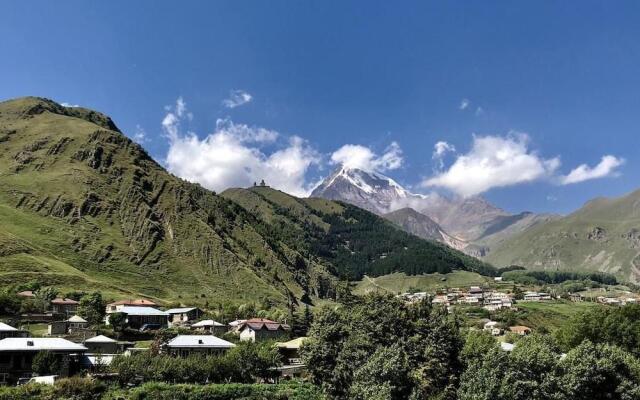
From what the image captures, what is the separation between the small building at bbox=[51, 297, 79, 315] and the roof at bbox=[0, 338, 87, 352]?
39500 millimetres

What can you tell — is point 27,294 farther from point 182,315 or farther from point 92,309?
point 182,315

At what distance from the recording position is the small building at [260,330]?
10775 centimetres

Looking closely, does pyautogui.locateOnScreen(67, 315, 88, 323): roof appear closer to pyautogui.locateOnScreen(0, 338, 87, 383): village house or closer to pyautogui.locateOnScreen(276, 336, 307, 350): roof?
pyautogui.locateOnScreen(0, 338, 87, 383): village house

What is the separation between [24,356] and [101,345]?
1719 centimetres

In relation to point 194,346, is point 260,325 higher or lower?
higher

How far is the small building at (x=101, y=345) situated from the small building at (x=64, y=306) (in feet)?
89.8

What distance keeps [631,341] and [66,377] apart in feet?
260

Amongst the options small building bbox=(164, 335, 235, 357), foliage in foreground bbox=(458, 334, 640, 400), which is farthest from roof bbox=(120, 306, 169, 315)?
foliage in foreground bbox=(458, 334, 640, 400)

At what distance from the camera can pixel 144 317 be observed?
108m

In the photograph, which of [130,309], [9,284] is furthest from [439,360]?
[9,284]

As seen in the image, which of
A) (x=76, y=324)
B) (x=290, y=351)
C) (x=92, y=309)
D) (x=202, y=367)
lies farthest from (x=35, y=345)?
(x=290, y=351)

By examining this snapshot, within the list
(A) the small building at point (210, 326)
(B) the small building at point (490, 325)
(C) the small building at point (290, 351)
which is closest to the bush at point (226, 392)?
(C) the small building at point (290, 351)

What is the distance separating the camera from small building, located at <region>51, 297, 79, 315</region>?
10550 centimetres

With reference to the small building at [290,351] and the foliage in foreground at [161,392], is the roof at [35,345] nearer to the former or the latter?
the foliage in foreground at [161,392]
